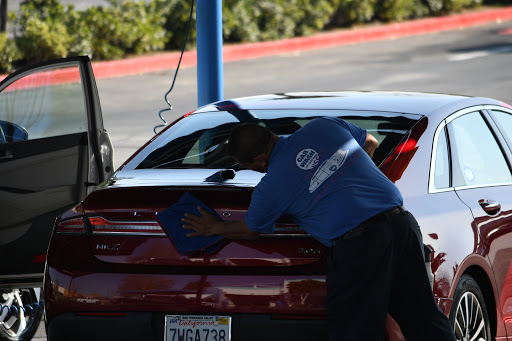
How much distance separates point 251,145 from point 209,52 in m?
3.96

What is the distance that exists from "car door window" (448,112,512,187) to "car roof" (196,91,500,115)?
0.36 ft

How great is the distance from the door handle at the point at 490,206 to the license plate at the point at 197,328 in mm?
1513

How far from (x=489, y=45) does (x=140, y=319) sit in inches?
770

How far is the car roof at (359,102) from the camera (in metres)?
4.86

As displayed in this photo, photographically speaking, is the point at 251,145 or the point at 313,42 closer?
the point at 251,145

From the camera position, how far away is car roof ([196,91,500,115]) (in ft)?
15.9

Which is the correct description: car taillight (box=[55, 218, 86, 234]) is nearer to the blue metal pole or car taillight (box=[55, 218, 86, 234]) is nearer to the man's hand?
the man's hand

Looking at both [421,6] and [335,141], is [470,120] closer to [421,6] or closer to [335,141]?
[335,141]

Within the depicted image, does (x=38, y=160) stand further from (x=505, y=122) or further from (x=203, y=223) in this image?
(x=505, y=122)

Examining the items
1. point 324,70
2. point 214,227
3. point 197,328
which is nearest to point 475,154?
point 214,227

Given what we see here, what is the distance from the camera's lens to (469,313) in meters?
4.44

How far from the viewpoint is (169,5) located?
21.1m

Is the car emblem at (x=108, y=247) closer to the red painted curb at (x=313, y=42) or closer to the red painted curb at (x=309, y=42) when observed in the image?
the red painted curb at (x=309, y=42)

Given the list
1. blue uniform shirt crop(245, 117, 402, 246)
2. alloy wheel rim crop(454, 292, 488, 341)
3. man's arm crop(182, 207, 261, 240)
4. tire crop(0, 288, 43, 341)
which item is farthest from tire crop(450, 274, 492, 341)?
tire crop(0, 288, 43, 341)
